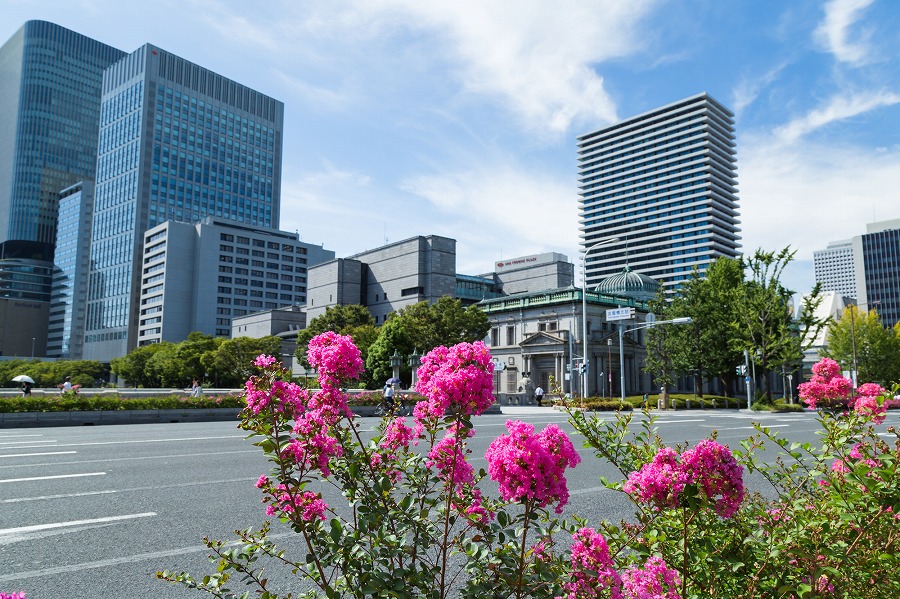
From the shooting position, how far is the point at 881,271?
452 feet

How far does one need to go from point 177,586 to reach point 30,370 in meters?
103

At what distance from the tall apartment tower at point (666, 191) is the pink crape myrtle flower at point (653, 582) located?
6143 inches

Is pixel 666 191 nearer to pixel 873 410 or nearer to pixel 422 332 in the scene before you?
pixel 422 332

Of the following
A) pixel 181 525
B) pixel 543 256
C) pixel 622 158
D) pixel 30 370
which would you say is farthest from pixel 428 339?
pixel 622 158

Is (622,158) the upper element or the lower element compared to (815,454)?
upper

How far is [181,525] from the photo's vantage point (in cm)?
735

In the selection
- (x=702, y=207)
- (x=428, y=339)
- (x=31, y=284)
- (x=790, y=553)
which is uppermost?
(x=702, y=207)

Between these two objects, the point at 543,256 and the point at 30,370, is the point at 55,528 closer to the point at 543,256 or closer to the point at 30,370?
the point at 30,370

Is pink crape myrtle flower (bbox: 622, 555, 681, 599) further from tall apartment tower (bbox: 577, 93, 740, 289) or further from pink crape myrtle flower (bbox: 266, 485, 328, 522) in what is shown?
tall apartment tower (bbox: 577, 93, 740, 289)

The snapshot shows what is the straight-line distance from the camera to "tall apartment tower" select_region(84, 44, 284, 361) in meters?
132

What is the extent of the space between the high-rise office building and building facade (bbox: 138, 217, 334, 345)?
451ft

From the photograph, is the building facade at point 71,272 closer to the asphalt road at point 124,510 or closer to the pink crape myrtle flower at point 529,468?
the asphalt road at point 124,510

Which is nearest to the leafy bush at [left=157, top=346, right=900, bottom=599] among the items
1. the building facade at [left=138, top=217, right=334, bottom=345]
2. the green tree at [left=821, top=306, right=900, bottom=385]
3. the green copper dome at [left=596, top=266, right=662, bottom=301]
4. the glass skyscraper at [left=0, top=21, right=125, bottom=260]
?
the green tree at [left=821, top=306, right=900, bottom=385]

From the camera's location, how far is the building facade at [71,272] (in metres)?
146
